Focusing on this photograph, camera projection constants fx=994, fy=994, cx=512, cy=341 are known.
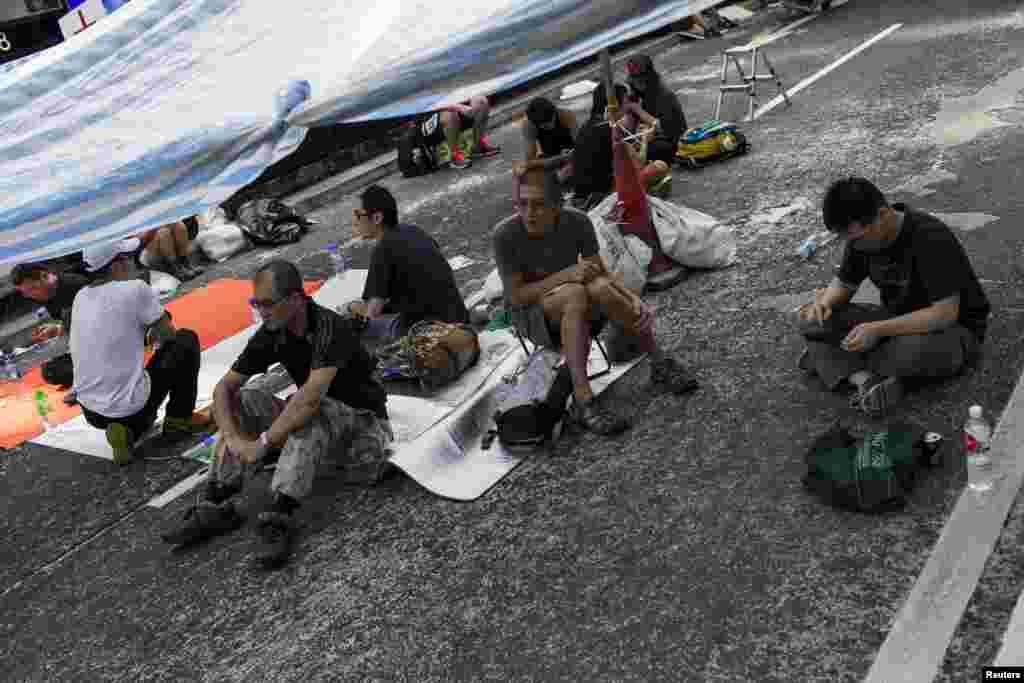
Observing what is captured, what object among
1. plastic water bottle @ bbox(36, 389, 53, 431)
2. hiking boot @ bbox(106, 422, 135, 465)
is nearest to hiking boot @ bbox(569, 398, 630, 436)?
hiking boot @ bbox(106, 422, 135, 465)

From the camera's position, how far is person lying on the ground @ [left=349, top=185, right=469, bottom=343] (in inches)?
252

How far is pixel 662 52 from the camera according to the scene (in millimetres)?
16188

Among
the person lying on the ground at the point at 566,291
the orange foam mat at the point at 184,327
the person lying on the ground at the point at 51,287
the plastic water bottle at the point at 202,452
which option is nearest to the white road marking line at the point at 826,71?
the orange foam mat at the point at 184,327

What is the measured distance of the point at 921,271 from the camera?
15.1 ft

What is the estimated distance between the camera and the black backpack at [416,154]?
40.3 ft

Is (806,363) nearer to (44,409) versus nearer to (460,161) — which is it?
(44,409)

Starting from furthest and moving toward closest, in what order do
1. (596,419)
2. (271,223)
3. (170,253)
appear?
(271,223) < (170,253) < (596,419)

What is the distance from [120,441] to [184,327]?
94.8 inches

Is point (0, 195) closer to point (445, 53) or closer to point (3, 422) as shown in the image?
point (445, 53)

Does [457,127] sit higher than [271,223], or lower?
higher

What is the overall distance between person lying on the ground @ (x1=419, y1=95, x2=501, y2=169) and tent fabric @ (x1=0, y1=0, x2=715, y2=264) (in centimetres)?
843

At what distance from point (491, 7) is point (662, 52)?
43.4 ft

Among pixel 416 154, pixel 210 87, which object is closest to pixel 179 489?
pixel 210 87

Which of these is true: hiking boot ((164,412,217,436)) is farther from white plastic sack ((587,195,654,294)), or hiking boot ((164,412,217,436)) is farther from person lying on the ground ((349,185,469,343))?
white plastic sack ((587,195,654,294))
